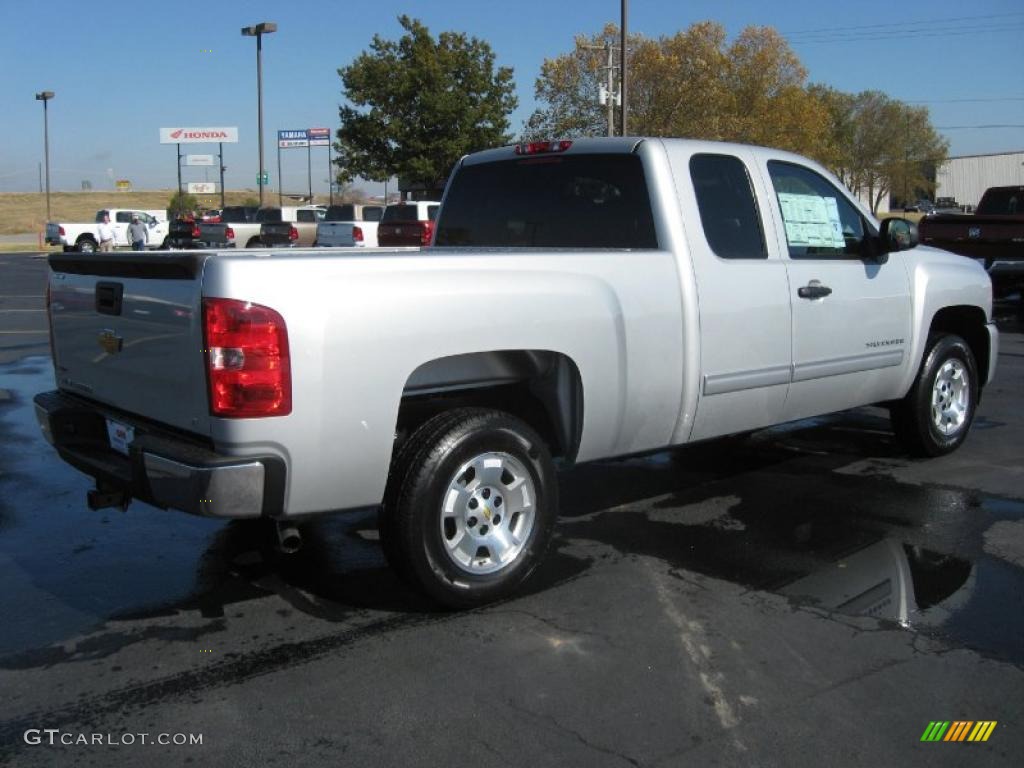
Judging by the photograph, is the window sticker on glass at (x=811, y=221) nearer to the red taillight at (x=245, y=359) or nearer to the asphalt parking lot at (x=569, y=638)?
the asphalt parking lot at (x=569, y=638)

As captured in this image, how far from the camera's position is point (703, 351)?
486cm

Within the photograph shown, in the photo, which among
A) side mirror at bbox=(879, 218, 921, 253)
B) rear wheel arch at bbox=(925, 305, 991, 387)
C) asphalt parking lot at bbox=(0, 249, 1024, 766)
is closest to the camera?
asphalt parking lot at bbox=(0, 249, 1024, 766)

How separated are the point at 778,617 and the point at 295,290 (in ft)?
7.75

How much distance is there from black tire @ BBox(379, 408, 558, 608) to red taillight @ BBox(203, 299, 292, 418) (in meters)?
0.65

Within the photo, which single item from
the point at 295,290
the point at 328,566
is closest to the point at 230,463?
the point at 295,290

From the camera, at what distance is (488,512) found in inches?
166

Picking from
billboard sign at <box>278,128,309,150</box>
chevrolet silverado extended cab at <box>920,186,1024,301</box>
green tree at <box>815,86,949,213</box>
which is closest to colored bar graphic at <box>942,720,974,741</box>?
chevrolet silverado extended cab at <box>920,186,1024,301</box>

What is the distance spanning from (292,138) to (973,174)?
192ft

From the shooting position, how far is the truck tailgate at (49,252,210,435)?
11.8ft

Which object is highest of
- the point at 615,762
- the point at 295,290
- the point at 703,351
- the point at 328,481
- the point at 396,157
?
the point at 396,157

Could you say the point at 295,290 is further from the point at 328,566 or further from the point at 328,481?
the point at 328,566

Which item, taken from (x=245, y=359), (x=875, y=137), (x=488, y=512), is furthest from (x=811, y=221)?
(x=875, y=137)

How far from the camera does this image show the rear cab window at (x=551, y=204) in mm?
5051

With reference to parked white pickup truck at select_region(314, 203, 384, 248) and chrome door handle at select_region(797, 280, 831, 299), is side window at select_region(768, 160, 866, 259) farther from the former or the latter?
parked white pickup truck at select_region(314, 203, 384, 248)
